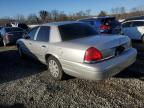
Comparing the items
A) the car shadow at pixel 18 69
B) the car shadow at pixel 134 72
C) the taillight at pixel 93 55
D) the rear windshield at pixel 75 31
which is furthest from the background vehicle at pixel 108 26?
the taillight at pixel 93 55

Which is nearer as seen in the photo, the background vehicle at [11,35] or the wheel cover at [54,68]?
the wheel cover at [54,68]

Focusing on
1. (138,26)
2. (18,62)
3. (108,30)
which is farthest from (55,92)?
(138,26)

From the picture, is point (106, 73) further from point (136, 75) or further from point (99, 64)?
point (136, 75)

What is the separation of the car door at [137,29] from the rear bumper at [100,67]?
249 inches

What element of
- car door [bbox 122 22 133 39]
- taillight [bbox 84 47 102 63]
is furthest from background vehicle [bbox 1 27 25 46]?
taillight [bbox 84 47 102 63]

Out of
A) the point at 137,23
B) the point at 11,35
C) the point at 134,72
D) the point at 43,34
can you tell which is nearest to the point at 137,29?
the point at 137,23

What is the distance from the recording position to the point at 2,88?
5086mm

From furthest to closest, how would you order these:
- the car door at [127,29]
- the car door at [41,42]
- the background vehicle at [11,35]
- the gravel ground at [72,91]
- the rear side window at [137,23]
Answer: the background vehicle at [11,35] < the car door at [127,29] < the rear side window at [137,23] < the car door at [41,42] < the gravel ground at [72,91]

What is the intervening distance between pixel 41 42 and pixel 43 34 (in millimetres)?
250

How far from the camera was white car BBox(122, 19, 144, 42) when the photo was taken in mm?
10508

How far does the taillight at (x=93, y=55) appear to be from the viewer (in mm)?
4055

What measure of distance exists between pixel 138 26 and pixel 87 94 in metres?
7.68

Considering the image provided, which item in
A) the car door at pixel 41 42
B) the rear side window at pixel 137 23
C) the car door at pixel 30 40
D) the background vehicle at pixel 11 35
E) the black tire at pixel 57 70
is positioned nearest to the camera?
the black tire at pixel 57 70

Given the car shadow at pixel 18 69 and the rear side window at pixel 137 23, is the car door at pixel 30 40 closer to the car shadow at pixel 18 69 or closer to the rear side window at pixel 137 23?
the car shadow at pixel 18 69
